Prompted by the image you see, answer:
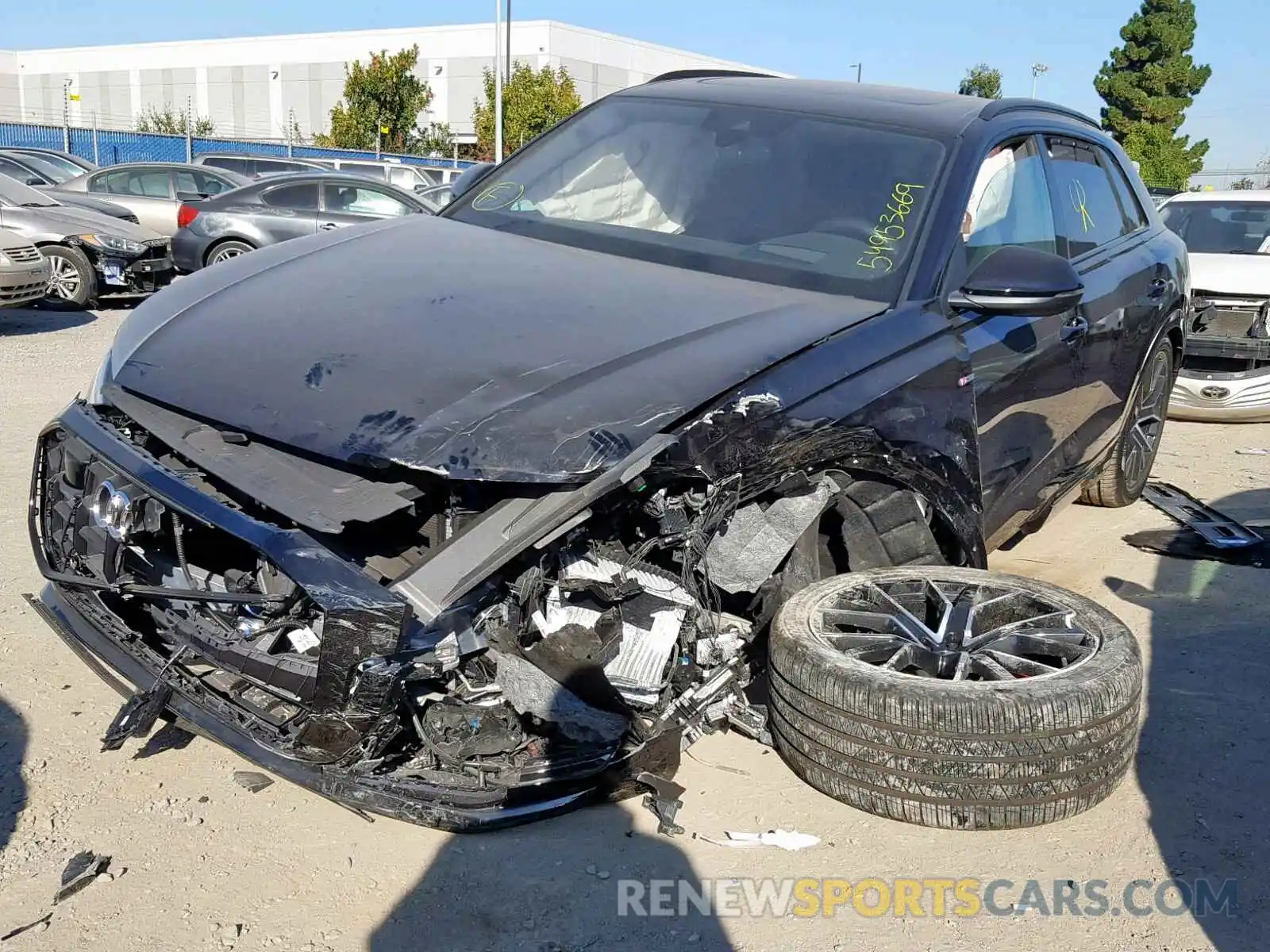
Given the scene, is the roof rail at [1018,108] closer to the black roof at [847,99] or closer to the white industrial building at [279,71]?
the black roof at [847,99]

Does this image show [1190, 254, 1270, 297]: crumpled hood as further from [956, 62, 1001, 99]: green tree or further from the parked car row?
[956, 62, 1001, 99]: green tree

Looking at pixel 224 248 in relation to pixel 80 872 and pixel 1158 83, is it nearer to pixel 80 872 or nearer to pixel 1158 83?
pixel 80 872

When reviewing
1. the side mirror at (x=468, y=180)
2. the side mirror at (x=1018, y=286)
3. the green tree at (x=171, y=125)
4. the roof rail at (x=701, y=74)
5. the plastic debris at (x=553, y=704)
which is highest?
the roof rail at (x=701, y=74)

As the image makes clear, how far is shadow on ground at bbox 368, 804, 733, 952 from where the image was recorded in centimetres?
244

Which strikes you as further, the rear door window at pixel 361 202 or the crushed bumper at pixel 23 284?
the rear door window at pixel 361 202

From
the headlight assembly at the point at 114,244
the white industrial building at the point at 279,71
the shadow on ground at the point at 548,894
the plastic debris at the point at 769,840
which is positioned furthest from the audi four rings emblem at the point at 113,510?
the white industrial building at the point at 279,71

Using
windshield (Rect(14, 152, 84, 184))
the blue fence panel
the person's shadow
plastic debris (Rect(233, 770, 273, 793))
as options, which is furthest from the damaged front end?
the blue fence panel

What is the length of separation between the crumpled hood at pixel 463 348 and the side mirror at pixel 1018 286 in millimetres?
336

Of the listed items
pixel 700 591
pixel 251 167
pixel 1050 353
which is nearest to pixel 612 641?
pixel 700 591

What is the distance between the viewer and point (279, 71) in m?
63.7

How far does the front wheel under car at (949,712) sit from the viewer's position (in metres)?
2.74

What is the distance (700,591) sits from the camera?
117 inches

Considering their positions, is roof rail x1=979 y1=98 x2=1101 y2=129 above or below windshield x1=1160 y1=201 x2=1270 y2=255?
above

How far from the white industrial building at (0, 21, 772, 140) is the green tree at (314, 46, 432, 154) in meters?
14.8
